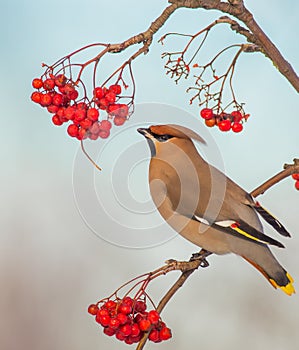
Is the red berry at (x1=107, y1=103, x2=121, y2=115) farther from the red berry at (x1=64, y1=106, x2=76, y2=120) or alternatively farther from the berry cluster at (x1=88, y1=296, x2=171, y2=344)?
the berry cluster at (x1=88, y1=296, x2=171, y2=344)

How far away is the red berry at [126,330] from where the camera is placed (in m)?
0.93

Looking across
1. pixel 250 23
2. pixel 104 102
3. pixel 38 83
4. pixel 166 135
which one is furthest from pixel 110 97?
pixel 166 135

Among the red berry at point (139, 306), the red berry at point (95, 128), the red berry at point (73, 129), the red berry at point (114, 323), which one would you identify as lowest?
the red berry at point (114, 323)

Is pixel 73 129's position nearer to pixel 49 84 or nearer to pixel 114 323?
pixel 49 84

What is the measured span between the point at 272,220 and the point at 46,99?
0.45 m

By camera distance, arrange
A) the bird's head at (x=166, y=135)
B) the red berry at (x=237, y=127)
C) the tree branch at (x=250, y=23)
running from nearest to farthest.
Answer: the tree branch at (x=250, y=23)
the red berry at (x=237, y=127)
the bird's head at (x=166, y=135)

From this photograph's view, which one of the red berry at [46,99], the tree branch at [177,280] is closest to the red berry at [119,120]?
the red berry at [46,99]

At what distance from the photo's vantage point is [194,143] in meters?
1.38

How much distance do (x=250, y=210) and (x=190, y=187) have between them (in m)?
0.12

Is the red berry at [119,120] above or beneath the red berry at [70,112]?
beneath

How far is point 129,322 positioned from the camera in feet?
3.09

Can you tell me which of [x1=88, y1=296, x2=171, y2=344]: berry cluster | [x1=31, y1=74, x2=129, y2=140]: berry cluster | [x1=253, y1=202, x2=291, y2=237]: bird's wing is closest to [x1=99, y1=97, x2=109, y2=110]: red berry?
[x1=31, y1=74, x2=129, y2=140]: berry cluster

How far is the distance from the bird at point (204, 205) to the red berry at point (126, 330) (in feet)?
1.08

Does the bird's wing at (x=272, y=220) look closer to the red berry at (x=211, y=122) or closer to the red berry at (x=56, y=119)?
the red berry at (x=211, y=122)
